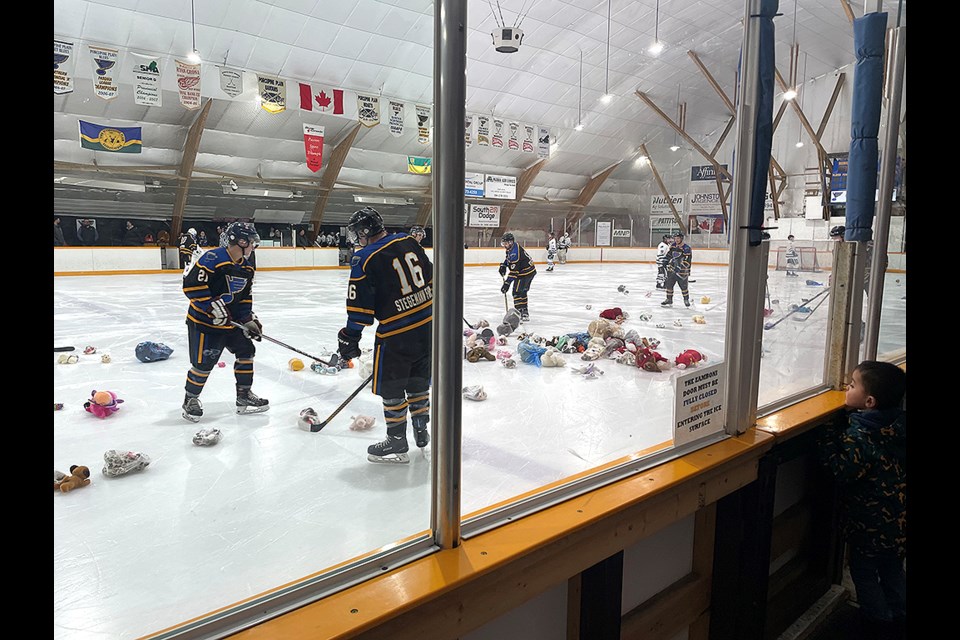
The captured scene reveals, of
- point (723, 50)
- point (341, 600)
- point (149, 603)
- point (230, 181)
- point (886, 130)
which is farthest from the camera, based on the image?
point (886, 130)

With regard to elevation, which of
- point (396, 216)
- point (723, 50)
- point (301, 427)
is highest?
point (723, 50)

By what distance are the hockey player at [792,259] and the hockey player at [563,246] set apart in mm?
2331

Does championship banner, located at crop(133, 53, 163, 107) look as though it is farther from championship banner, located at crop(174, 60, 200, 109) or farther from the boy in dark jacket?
the boy in dark jacket

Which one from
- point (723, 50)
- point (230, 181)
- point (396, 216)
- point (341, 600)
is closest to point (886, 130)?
point (723, 50)

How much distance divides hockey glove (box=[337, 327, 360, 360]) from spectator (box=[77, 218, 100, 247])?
0.87 m

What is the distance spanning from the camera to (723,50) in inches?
81.0

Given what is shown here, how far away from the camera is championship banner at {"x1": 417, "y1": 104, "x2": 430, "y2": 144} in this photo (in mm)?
1022

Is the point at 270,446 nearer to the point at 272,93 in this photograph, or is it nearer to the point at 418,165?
the point at 272,93

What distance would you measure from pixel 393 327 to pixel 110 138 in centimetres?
87

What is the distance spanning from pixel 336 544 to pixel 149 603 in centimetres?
37

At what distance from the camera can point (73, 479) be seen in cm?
175

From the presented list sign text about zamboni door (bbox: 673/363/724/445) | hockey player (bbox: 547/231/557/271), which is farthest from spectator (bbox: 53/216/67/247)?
hockey player (bbox: 547/231/557/271)
